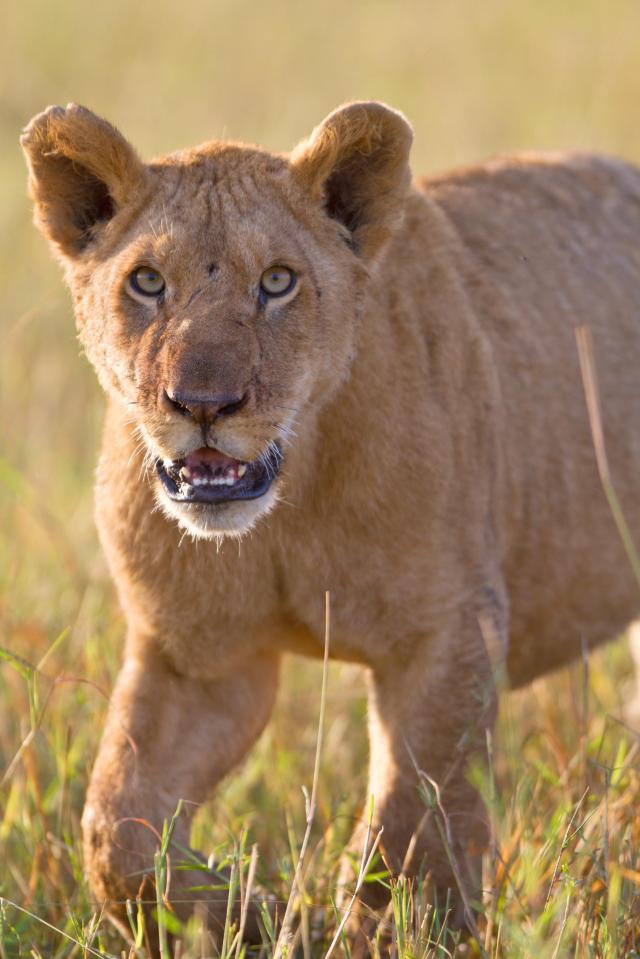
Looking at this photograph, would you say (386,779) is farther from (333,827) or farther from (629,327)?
(629,327)

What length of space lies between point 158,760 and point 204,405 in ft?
4.50

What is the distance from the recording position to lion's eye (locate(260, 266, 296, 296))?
3.77m

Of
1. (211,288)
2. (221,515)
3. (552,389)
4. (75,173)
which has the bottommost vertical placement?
(221,515)

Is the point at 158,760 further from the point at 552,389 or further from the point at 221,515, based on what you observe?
the point at 552,389

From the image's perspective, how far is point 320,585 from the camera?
4152 millimetres

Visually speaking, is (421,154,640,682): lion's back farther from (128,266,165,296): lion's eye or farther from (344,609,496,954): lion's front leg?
(128,266,165,296): lion's eye

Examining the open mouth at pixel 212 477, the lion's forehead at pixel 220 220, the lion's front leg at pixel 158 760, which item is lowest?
the lion's front leg at pixel 158 760

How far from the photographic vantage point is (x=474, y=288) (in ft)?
16.2

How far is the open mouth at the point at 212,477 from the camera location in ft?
12.1


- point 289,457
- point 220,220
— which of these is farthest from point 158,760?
point 220,220

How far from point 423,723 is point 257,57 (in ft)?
39.8

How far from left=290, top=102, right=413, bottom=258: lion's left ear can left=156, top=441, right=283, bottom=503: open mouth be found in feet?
2.38

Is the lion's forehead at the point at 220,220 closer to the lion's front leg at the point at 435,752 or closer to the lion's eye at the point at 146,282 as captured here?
the lion's eye at the point at 146,282

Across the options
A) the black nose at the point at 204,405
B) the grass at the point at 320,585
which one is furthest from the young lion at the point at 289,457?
the grass at the point at 320,585
